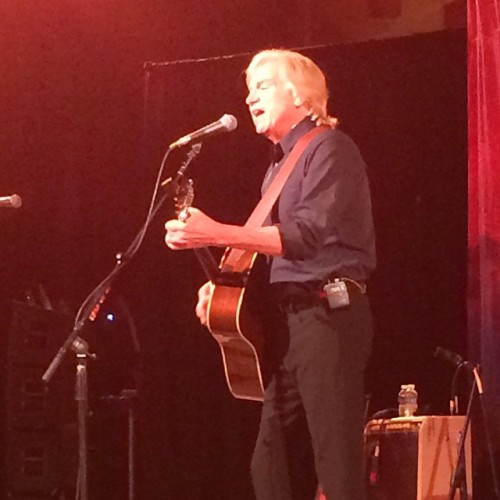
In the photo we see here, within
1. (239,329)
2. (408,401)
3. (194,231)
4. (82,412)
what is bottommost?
(408,401)

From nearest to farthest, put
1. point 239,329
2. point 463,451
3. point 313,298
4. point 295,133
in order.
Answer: point 313,298 → point 239,329 → point 295,133 → point 463,451

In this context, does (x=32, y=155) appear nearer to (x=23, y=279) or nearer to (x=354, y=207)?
(x=23, y=279)

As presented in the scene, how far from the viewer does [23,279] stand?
3953 millimetres

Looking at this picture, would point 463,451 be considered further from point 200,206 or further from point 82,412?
point 200,206

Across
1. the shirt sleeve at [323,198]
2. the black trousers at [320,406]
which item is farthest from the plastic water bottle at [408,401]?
the shirt sleeve at [323,198]

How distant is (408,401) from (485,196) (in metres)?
0.90

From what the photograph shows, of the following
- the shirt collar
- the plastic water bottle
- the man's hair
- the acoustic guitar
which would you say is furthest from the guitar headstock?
the plastic water bottle

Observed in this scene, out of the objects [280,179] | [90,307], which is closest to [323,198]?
[280,179]

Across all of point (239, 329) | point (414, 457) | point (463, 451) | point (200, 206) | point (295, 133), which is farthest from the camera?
point (200, 206)


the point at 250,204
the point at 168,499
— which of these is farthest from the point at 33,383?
the point at 250,204

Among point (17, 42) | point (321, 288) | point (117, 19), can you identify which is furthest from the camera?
point (117, 19)

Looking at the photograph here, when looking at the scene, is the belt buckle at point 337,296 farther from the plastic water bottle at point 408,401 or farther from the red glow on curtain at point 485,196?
the plastic water bottle at point 408,401

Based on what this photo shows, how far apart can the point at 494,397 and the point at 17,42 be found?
2.42 metres

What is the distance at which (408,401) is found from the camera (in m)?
3.76
